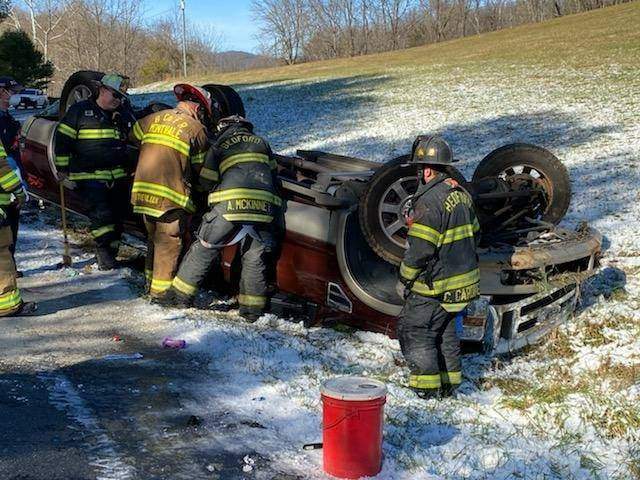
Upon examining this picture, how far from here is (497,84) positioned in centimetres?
2136

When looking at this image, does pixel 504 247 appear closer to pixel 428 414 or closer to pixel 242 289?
pixel 428 414

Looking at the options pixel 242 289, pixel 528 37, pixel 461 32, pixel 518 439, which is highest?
pixel 461 32

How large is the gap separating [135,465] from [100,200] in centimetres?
352

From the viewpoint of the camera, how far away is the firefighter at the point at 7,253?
16.4 ft

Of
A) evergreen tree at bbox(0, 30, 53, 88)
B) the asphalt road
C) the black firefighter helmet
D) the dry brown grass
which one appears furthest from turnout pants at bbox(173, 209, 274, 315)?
evergreen tree at bbox(0, 30, 53, 88)

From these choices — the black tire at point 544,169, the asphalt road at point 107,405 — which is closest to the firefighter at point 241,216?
the asphalt road at point 107,405

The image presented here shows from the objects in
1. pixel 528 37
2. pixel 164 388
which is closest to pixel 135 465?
pixel 164 388

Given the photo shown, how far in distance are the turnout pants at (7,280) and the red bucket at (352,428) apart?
9.51ft

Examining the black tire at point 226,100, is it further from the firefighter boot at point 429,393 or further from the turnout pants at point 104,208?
the firefighter boot at point 429,393

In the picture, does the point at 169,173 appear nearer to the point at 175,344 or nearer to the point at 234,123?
the point at 234,123

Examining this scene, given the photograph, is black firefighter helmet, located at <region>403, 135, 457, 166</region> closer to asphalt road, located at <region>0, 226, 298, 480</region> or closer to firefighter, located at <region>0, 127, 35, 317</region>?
asphalt road, located at <region>0, 226, 298, 480</region>

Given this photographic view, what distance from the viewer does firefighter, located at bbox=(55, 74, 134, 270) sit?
20.0ft

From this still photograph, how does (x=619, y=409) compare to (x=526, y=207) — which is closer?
(x=619, y=409)

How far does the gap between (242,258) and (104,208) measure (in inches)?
66.6
